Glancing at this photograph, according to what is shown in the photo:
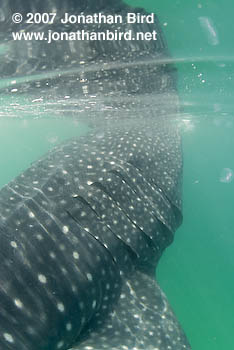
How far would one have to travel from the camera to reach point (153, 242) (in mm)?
5992

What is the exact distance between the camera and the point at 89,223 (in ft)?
17.2

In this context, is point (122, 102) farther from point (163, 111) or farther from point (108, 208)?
point (108, 208)

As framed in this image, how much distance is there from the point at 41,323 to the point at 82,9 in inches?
203

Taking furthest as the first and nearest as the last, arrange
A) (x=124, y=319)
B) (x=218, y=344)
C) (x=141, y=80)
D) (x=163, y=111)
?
(x=218, y=344) < (x=163, y=111) < (x=141, y=80) < (x=124, y=319)

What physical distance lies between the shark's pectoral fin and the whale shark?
0.06 ft

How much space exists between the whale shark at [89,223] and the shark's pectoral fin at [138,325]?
0.02 m

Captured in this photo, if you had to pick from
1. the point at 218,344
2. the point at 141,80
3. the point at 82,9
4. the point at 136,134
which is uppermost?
the point at 82,9

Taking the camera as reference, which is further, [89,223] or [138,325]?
[89,223]

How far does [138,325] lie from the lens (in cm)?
484

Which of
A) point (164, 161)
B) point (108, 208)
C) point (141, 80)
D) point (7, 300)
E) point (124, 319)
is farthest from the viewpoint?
point (141, 80)

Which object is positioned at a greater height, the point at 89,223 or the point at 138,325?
the point at 89,223

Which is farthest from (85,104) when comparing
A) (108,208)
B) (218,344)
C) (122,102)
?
(218,344)

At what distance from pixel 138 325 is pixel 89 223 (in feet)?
5.72

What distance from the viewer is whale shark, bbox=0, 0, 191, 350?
4.15 metres
